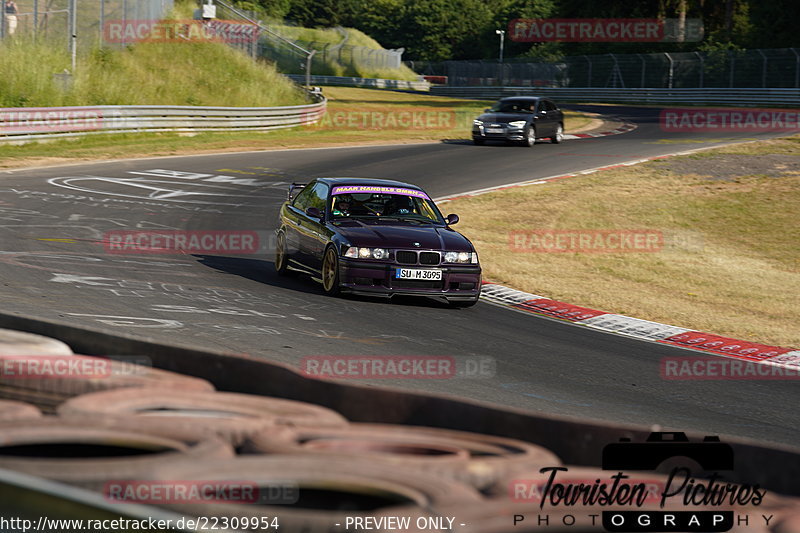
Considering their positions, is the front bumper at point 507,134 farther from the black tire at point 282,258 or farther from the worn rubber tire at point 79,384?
the worn rubber tire at point 79,384

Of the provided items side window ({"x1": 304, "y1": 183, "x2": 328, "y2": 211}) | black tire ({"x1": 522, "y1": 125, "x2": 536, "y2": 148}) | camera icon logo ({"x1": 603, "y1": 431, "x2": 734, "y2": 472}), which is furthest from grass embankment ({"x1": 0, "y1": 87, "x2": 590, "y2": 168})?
camera icon logo ({"x1": 603, "y1": 431, "x2": 734, "y2": 472})

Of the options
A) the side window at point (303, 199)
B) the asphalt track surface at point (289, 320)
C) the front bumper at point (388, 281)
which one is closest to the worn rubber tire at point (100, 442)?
the asphalt track surface at point (289, 320)

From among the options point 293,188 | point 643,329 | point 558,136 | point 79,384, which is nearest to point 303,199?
point 293,188

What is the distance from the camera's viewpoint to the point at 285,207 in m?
15.1

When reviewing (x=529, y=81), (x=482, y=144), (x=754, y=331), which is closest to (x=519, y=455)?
(x=754, y=331)

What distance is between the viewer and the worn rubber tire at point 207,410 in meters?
4.12

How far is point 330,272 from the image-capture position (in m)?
12.6

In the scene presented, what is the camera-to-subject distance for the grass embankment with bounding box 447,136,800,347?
1454 centimetres

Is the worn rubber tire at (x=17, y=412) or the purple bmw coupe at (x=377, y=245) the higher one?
the worn rubber tire at (x=17, y=412)

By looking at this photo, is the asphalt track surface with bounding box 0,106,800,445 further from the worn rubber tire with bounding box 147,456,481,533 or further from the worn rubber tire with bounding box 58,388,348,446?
the worn rubber tire with bounding box 147,456,481,533

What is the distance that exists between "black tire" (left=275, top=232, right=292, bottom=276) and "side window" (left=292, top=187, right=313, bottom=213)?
19.0 inches

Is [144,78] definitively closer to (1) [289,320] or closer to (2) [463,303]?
(2) [463,303]

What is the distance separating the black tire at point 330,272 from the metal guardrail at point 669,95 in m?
43.8

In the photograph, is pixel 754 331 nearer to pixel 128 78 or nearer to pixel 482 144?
pixel 482 144
